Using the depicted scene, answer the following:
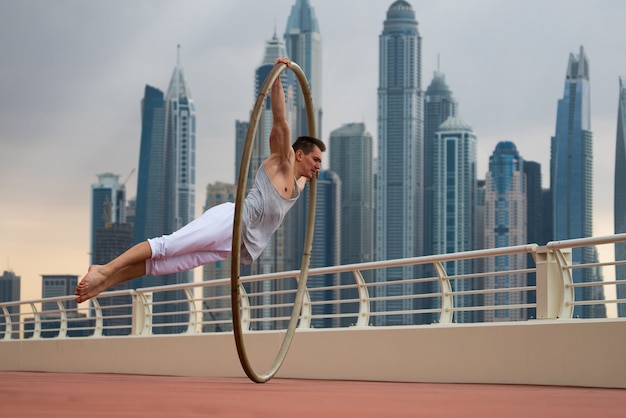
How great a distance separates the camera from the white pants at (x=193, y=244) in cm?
861

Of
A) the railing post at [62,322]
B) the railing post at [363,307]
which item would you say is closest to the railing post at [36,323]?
the railing post at [62,322]

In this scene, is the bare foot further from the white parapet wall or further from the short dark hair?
the white parapet wall

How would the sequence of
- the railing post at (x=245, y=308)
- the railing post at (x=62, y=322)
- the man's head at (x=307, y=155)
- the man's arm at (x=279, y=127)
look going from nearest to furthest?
the man's arm at (x=279, y=127) → the man's head at (x=307, y=155) → the railing post at (x=245, y=308) → the railing post at (x=62, y=322)

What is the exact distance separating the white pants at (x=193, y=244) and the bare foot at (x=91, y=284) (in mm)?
356

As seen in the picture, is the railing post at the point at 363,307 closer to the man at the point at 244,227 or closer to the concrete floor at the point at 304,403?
the man at the point at 244,227

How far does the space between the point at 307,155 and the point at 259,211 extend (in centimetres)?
59

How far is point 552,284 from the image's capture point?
9.93m

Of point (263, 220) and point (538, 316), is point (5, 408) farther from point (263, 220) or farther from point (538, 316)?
point (538, 316)

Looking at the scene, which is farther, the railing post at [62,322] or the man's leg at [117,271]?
the railing post at [62,322]

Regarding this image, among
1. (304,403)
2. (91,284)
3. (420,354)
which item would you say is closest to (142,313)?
(420,354)

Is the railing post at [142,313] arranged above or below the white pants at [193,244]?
below

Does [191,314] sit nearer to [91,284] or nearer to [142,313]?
[142,313]

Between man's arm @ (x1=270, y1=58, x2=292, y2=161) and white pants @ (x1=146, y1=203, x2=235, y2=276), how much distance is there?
59 cm

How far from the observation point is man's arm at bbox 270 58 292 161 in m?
8.71
